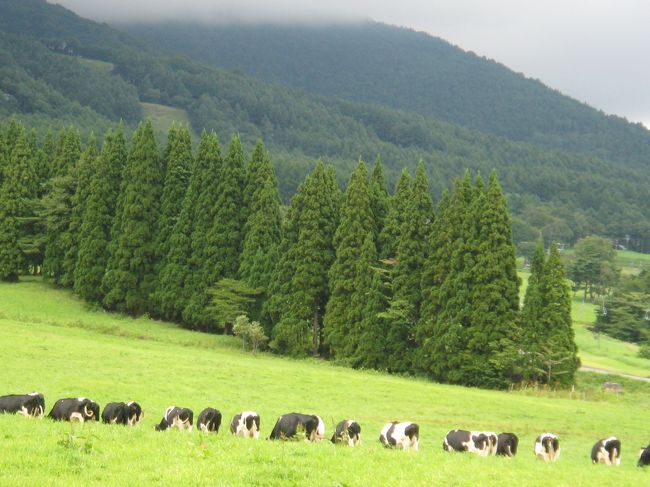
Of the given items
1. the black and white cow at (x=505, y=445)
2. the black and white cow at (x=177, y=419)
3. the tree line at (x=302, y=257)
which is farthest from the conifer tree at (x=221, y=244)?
the black and white cow at (x=505, y=445)

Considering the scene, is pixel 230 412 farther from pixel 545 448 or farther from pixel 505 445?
pixel 545 448

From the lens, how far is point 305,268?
46.1m

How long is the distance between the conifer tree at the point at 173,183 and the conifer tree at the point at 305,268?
9440 millimetres

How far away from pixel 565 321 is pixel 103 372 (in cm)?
2463

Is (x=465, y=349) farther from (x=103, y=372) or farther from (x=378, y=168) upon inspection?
(x=103, y=372)

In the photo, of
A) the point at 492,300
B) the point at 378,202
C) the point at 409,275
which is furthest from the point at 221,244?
the point at 492,300

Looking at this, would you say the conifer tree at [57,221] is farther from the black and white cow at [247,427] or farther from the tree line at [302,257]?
the black and white cow at [247,427]

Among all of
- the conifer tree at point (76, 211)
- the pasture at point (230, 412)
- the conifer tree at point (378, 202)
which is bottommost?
the pasture at point (230, 412)

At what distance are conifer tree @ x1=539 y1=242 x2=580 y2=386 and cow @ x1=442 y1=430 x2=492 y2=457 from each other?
22194 millimetres

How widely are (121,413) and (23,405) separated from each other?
2307 millimetres

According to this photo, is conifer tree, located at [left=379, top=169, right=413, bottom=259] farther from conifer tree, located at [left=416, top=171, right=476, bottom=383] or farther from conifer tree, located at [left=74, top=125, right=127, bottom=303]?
conifer tree, located at [left=74, top=125, right=127, bottom=303]

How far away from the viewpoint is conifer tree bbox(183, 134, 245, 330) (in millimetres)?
48844

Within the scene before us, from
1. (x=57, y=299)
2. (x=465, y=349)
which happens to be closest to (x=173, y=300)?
(x=57, y=299)

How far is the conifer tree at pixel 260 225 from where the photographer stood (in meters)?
47.8
